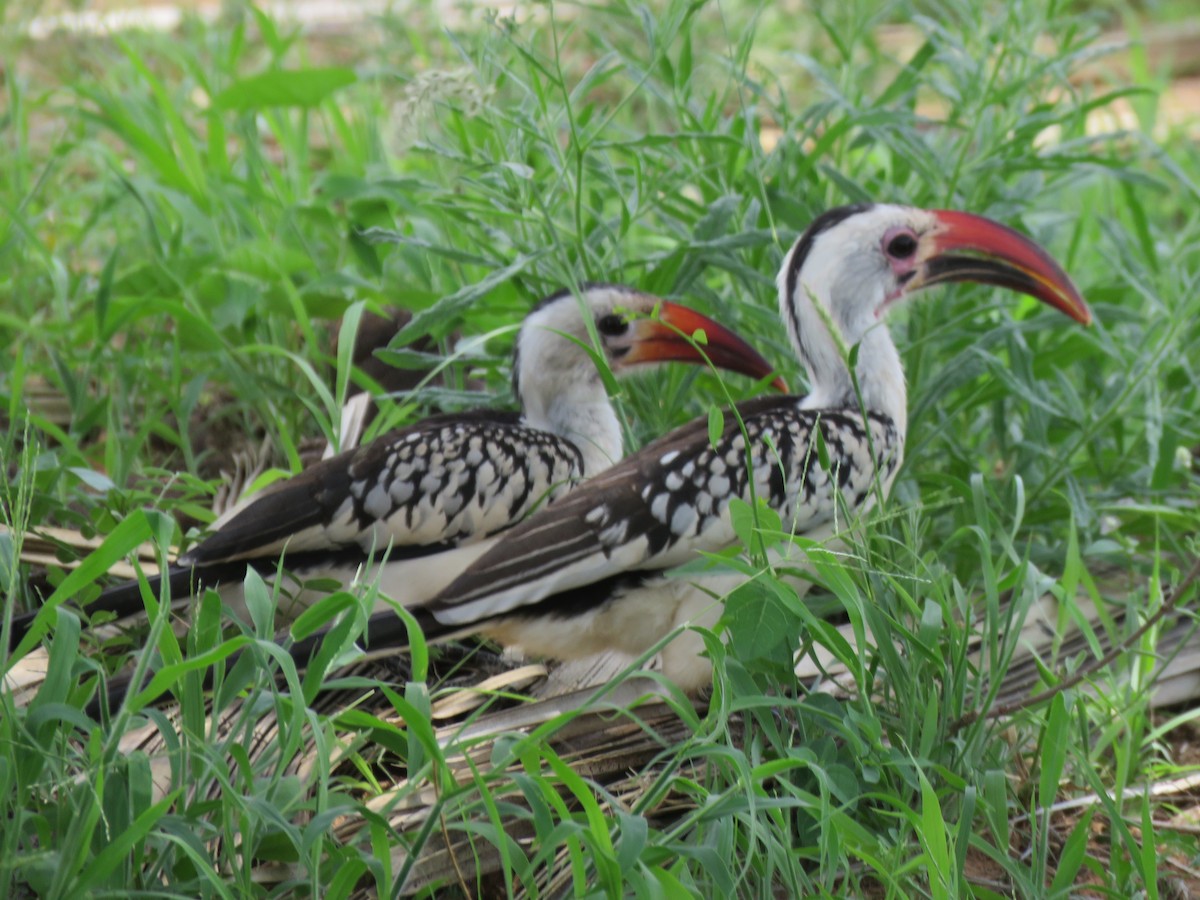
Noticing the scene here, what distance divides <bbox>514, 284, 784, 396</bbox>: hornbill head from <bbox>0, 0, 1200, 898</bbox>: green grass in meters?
0.11

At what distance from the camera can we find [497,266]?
9.68 ft

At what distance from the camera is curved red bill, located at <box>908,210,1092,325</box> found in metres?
2.75

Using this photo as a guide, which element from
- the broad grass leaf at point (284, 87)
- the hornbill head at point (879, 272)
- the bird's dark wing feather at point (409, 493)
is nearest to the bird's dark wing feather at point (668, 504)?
the hornbill head at point (879, 272)

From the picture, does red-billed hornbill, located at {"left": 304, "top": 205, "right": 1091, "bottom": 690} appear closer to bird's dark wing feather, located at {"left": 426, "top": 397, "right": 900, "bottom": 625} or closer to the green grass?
bird's dark wing feather, located at {"left": 426, "top": 397, "right": 900, "bottom": 625}

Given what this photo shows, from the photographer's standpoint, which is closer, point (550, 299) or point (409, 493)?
point (409, 493)

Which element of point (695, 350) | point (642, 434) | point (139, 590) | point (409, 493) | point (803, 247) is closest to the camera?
point (139, 590)

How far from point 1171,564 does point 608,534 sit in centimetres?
134

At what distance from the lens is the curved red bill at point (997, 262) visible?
275 centimetres

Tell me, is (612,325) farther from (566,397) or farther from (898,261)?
(898,261)

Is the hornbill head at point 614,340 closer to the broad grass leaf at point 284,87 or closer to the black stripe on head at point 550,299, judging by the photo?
the black stripe on head at point 550,299

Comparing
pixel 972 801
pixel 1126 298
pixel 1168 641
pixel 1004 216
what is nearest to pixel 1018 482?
pixel 972 801

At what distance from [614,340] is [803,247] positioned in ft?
1.36

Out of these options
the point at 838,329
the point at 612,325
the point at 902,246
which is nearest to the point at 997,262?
the point at 902,246

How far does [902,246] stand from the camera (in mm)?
2803
